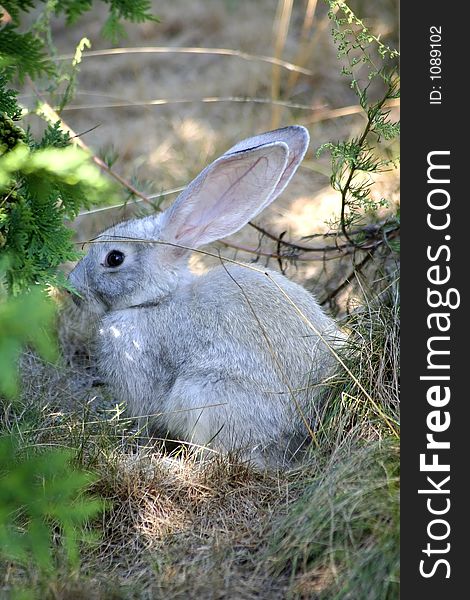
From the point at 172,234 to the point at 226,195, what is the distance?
0.38 metres

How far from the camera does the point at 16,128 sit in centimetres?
364

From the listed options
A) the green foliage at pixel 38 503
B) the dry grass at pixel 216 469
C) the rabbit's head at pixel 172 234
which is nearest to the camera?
the green foliage at pixel 38 503

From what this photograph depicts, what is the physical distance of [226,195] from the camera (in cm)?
446

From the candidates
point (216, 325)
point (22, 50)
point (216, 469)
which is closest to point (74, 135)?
point (22, 50)

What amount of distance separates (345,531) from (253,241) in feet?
10.7

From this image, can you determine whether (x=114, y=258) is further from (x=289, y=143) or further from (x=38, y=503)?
(x=38, y=503)

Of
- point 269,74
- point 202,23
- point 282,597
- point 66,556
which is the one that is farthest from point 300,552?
point 202,23

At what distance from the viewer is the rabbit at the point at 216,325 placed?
13.3 ft

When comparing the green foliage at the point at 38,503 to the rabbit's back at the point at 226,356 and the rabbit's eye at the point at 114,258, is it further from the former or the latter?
the rabbit's eye at the point at 114,258

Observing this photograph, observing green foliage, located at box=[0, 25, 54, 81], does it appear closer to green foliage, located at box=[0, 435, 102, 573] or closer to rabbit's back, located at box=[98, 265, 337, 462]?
rabbit's back, located at box=[98, 265, 337, 462]

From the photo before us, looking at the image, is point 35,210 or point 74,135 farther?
point 74,135

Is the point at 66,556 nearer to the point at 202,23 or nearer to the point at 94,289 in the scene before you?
the point at 94,289

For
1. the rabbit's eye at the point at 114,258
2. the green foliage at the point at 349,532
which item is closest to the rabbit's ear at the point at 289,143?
the rabbit's eye at the point at 114,258

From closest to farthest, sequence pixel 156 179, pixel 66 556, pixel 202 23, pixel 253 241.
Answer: pixel 66 556, pixel 253 241, pixel 156 179, pixel 202 23
